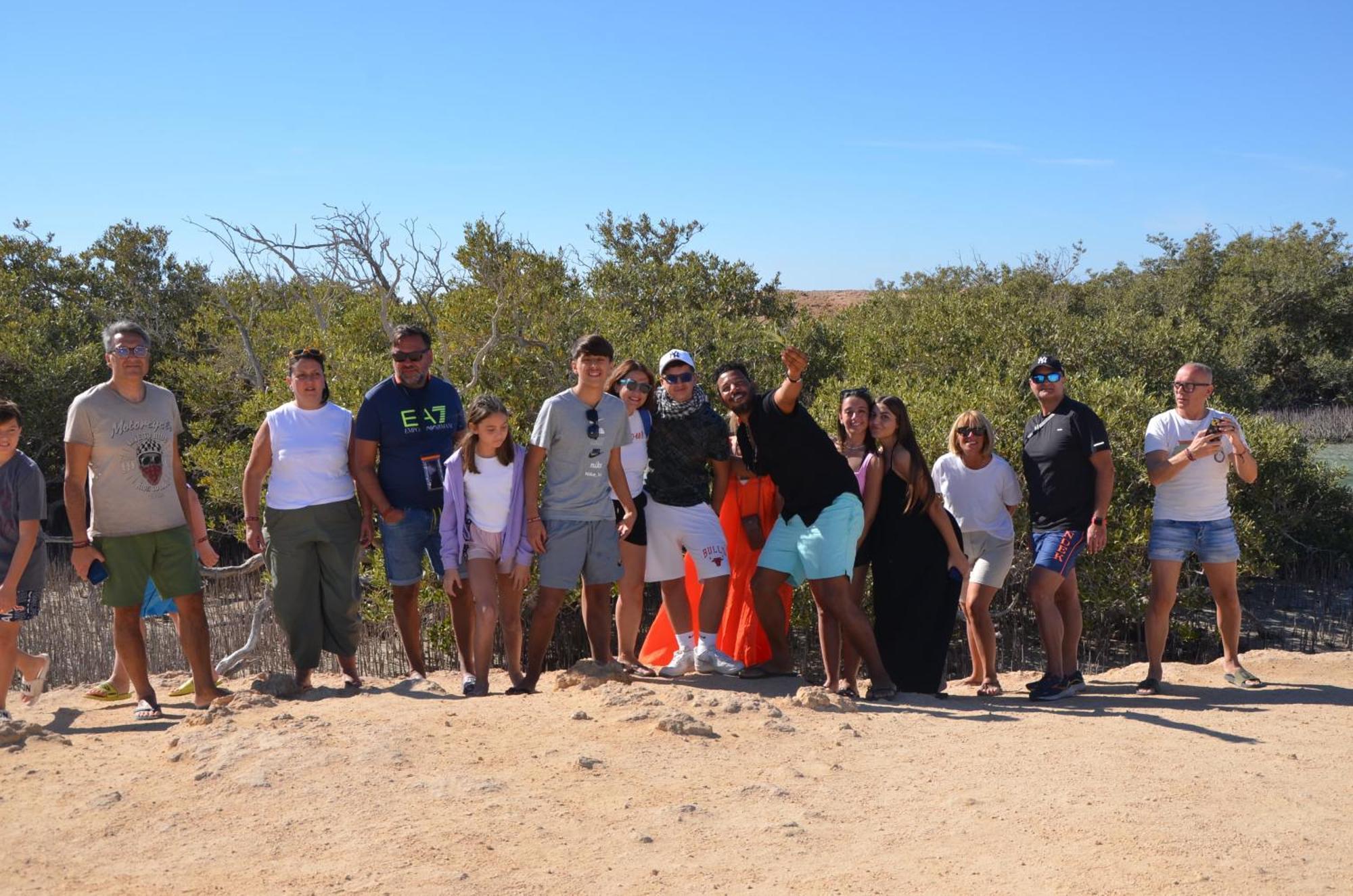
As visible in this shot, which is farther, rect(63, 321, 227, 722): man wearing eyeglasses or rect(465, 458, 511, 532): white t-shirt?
rect(465, 458, 511, 532): white t-shirt

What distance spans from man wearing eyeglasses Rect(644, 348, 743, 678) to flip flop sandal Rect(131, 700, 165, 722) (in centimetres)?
250

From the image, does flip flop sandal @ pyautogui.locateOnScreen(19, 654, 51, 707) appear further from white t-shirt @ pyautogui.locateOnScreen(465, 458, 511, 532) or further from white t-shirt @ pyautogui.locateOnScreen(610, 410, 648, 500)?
white t-shirt @ pyautogui.locateOnScreen(610, 410, 648, 500)

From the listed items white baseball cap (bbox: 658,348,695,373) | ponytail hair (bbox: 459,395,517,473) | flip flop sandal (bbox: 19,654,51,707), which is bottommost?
flip flop sandal (bbox: 19,654,51,707)

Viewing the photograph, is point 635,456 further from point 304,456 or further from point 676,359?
point 304,456

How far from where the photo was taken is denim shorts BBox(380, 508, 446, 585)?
5828mm

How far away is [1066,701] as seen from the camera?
20.2 feet

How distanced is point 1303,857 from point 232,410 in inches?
544

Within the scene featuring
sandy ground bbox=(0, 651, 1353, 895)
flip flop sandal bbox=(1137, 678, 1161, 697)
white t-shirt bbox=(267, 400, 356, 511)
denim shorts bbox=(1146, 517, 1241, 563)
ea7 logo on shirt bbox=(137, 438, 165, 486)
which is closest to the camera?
sandy ground bbox=(0, 651, 1353, 895)

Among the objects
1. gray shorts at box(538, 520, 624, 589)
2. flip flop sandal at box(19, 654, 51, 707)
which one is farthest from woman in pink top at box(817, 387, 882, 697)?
flip flop sandal at box(19, 654, 51, 707)

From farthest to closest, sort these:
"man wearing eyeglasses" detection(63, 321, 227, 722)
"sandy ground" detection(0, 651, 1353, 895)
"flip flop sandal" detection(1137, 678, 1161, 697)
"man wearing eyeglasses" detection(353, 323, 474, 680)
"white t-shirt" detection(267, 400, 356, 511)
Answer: "flip flop sandal" detection(1137, 678, 1161, 697) → "man wearing eyeglasses" detection(353, 323, 474, 680) → "white t-shirt" detection(267, 400, 356, 511) → "man wearing eyeglasses" detection(63, 321, 227, 722) → "sandy ground" detection(0, 651, 1353, 895)

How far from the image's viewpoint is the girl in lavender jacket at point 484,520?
5711mm

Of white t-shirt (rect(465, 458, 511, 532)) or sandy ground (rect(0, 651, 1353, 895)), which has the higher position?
white t-shirt (rect(465, 458, 511, 532))

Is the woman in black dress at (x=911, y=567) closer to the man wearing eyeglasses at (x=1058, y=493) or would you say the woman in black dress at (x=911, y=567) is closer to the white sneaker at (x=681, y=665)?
the man wearing eyeglasses at (x=1058, y=493)

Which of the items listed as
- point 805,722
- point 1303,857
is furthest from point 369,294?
point 1303,857
